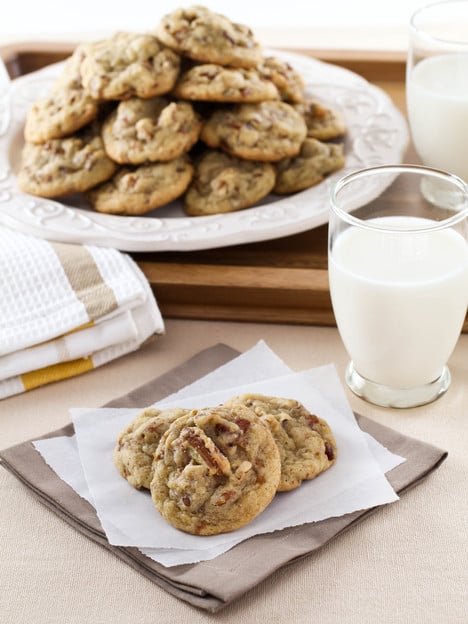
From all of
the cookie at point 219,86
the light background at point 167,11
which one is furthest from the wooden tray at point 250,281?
the light background at point 167,11

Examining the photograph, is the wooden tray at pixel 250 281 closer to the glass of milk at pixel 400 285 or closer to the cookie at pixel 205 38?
the glass of milk at pixel 400 285

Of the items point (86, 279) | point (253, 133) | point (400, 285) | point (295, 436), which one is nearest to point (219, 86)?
point (253, 133)

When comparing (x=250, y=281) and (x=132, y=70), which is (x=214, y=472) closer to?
(x=250, y=281)

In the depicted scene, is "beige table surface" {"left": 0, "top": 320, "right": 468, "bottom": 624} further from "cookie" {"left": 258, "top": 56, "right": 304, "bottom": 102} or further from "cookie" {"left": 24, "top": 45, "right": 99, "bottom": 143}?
"cookie" {"left": 258, "top": 56, "right": 304, "bottom": 102}

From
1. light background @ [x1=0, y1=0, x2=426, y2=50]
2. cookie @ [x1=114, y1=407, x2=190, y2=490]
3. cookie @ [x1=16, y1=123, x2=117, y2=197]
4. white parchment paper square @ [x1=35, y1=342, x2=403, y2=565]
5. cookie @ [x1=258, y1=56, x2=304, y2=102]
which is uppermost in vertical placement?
cookie @ [x1=258, y1=56, x2=304, y2=102]

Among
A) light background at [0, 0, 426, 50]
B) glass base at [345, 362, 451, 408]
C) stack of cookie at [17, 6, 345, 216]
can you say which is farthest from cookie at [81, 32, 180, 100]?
light background at [0, 0, 426, 50]

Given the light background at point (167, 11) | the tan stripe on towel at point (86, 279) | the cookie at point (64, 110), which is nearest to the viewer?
the tan stripe on towel at point (86, 279)
